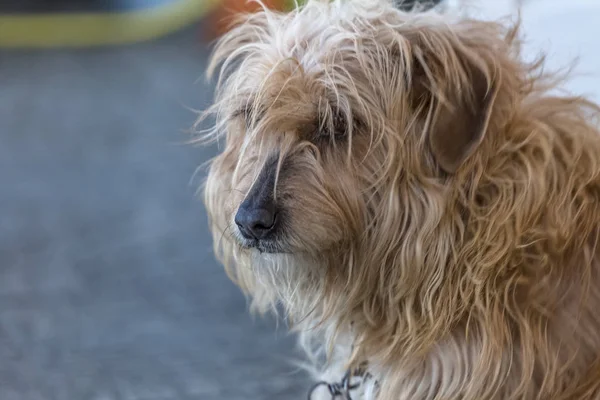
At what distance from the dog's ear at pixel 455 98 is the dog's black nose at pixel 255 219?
9.1 inches

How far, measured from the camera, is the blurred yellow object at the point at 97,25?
Result: 432cm

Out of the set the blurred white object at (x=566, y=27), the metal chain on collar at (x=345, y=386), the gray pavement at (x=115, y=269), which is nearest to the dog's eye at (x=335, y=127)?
the metal chain on collar at (x=345, y=386)

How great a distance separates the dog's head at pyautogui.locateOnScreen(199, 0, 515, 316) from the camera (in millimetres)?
999

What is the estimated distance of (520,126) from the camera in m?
1.03

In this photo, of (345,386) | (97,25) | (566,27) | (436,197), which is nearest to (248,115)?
(436,197)

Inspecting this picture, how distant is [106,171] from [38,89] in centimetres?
106

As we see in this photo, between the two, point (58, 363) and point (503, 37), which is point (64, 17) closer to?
point (58, 363)

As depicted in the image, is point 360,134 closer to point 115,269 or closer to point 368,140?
point 368,140

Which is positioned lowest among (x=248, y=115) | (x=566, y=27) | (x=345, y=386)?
(x=345, y=386)

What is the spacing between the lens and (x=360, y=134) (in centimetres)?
104

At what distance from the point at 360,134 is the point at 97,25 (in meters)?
3.80

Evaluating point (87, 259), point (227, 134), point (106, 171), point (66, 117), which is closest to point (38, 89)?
point (66, 117)

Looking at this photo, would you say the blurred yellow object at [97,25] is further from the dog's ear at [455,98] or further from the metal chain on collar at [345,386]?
the dog's ear at [455,98]

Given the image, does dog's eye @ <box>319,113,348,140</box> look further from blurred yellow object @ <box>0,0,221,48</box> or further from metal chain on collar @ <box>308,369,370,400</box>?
blurred yellow object @ <box>0,0,221,48</box>
